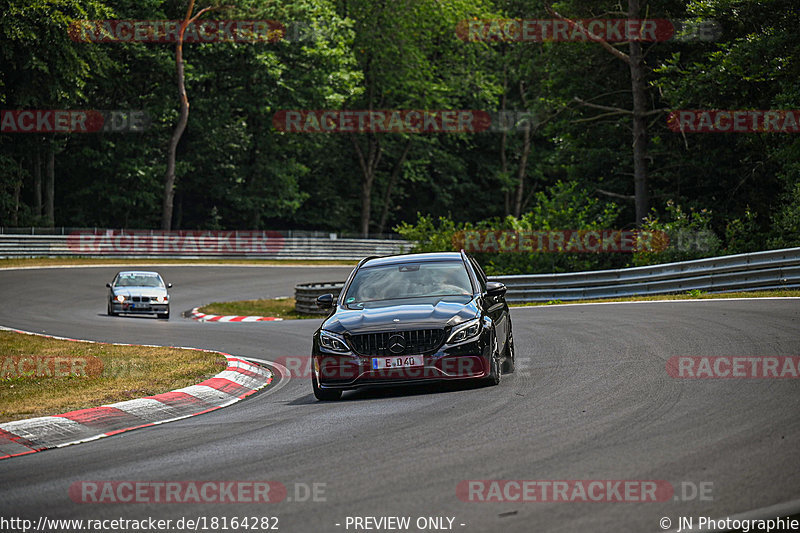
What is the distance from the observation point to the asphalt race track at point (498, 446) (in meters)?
5.60

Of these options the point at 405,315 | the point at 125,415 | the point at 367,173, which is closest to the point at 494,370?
the point at 405,315

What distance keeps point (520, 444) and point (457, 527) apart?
6.95 feet

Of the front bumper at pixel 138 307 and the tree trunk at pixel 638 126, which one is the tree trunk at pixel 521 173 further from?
the front bumper at pixel 138 307

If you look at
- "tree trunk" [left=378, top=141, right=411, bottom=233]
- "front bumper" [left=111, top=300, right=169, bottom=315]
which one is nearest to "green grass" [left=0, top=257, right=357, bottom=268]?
"tree trunk" [left=378, top=141, right=411, bottom=233]

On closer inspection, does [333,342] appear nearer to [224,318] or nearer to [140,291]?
[224,318]

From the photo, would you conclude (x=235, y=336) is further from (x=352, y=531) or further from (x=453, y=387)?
(x=352, y=531)

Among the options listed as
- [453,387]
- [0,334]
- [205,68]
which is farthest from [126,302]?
[205,68]

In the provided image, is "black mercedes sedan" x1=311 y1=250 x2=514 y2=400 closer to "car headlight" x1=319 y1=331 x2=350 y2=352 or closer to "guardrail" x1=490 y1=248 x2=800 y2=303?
"car headlight" x1=319 y1=331 x2=350 y2=352

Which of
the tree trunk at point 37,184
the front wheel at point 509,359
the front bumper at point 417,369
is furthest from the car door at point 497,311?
the tree trunk at point 37,184

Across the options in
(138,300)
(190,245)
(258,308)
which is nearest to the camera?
(138,300)

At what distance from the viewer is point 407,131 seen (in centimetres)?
6662

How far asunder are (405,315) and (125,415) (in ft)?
9.91

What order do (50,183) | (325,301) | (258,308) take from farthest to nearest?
(50,183), (258,308), (325,301)

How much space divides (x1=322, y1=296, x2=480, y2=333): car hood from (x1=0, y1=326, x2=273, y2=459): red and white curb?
65.7 inches
